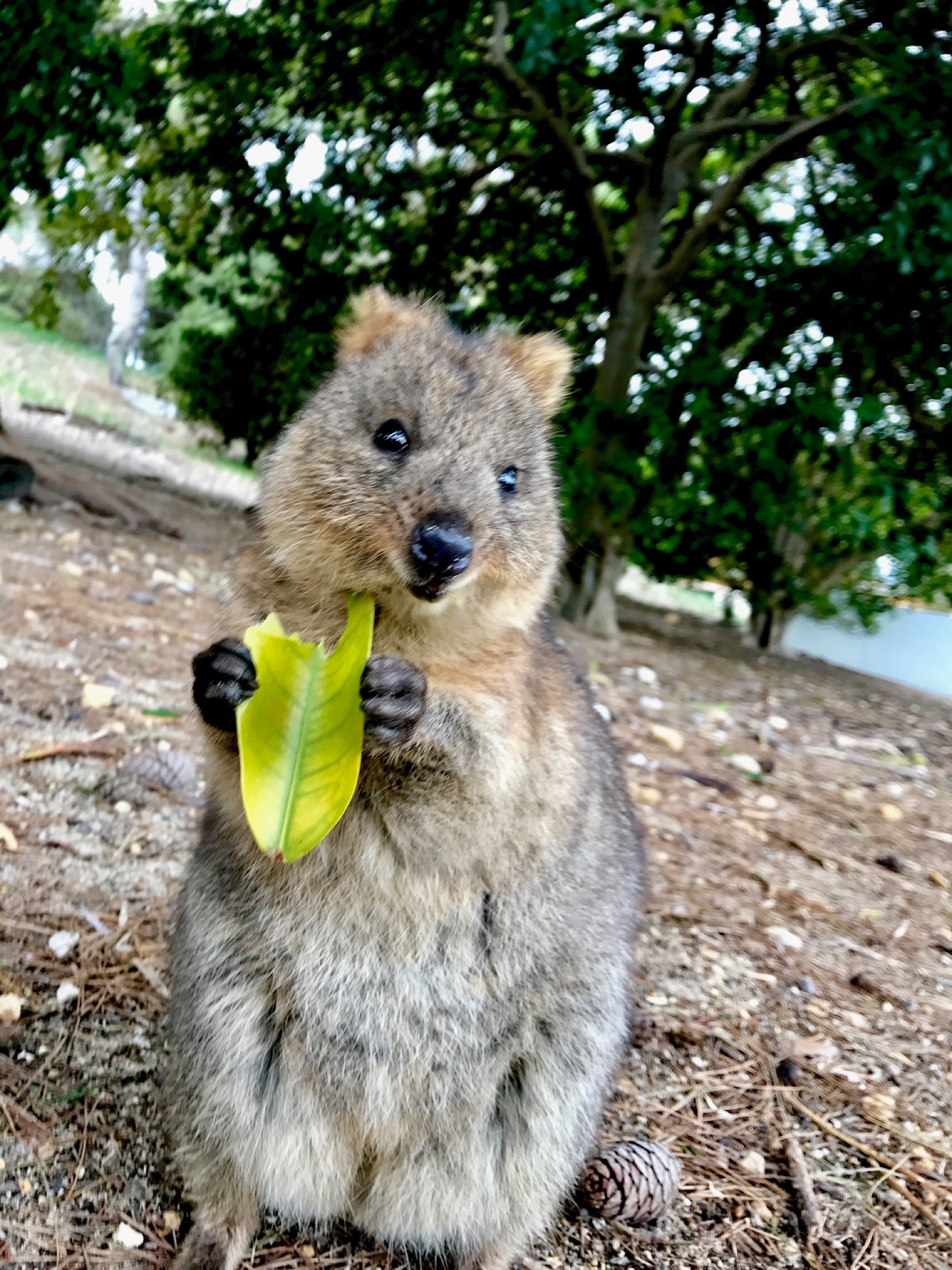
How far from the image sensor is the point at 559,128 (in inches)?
307

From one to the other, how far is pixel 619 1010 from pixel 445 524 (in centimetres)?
104

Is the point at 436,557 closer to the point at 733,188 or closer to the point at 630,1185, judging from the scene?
the point at 630,1185

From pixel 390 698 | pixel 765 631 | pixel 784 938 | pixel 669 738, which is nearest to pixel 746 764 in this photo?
Result: pixel 669 738

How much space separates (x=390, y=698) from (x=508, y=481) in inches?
26.3

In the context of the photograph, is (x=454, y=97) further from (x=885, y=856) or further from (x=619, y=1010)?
(x=619, y=1010)

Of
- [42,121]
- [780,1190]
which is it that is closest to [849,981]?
[780,1190]

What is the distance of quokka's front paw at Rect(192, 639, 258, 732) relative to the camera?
5.70 ft

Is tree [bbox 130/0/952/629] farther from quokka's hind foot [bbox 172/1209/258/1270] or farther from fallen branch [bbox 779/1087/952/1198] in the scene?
quokka's hind foot [bbox 172/1209/258/1270]

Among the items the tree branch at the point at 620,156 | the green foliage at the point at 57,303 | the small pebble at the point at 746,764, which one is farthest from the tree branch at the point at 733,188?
the green foliage at the point at 57,303

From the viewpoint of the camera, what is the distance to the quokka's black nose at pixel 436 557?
1764mm

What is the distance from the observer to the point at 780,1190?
7.36ft

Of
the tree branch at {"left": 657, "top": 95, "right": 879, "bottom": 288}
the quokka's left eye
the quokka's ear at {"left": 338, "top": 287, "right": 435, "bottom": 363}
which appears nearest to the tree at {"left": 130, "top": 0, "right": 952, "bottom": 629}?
the tree branch at {"left": 657, "top": 95, "right": 879, "bottom": 288}

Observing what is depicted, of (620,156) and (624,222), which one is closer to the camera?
Result: (620,156)

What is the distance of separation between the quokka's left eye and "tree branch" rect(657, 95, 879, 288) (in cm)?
632
